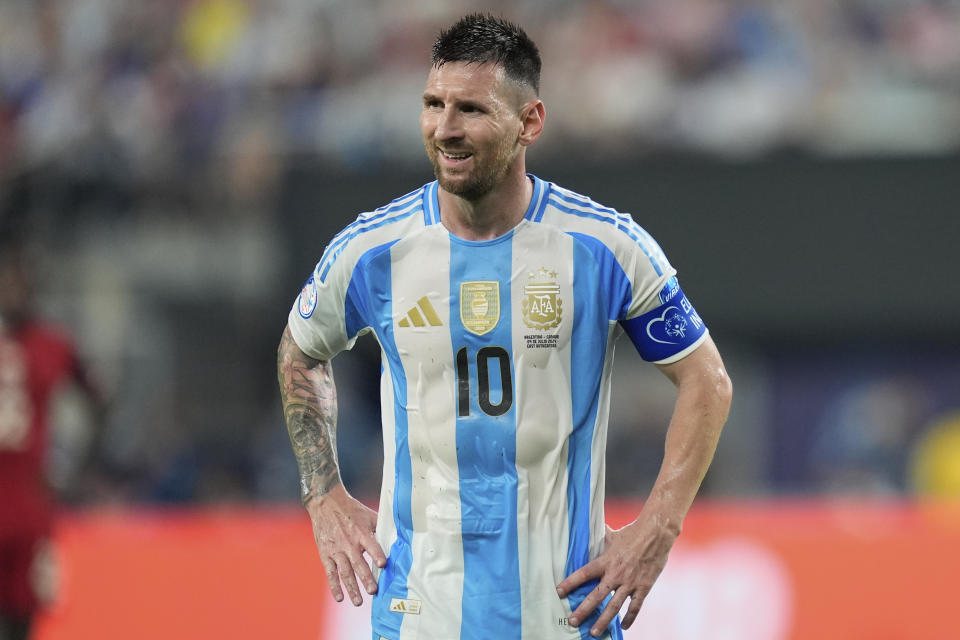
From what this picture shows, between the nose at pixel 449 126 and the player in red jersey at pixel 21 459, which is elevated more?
the nose at pixel 449 126

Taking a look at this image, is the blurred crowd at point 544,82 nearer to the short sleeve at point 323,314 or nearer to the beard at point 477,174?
the short sleeve at point 323,314

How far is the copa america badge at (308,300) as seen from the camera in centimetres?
399

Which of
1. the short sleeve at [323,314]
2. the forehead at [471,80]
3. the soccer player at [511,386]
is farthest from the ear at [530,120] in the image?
the short sleeve at [323,314]

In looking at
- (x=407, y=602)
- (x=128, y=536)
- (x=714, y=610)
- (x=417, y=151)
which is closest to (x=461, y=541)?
(x=407, y=602)

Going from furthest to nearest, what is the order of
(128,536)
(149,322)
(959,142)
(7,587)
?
(149,322) → (959,142) → (128,536) → (7,587)

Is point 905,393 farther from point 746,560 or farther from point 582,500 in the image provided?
point 582,500

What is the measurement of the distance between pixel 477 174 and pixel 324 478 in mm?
1014

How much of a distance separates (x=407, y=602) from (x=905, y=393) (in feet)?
31.6

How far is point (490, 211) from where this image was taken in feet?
12.5

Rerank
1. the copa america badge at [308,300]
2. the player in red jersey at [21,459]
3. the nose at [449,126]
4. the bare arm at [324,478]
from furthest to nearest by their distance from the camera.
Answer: the player in red jersey at [21,459], the copa america badge at [308,300], the bare arm at [324,478], the nose at [449,126]

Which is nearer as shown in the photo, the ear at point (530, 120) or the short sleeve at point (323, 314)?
the ear at point (530, 120)

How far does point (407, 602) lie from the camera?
3814 mm

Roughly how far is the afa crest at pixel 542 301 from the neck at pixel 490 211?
17 cm

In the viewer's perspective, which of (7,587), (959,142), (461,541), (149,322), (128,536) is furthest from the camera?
(149,322)
